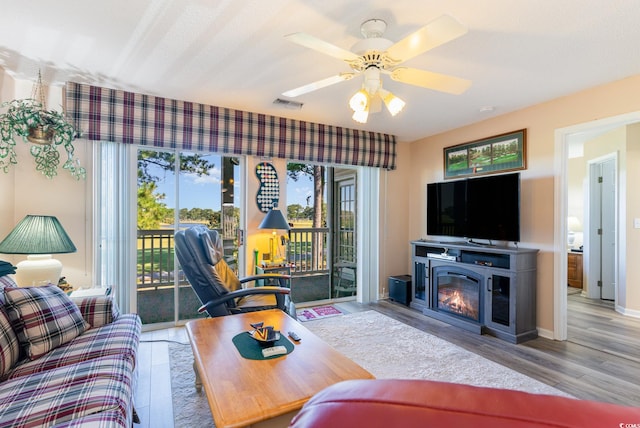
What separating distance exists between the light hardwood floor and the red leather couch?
6.70 ft

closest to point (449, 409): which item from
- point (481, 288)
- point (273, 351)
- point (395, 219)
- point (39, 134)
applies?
point (273, 351)

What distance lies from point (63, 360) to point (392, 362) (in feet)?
7.48

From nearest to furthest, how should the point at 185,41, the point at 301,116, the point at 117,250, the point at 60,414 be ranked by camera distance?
the point at 60,414, the point at 185,41, the point at 117,250, the point at 301,116

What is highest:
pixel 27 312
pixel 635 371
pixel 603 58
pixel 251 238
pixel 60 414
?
pixel 603 58

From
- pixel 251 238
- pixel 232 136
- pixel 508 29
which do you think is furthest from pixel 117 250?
pixel 508 29

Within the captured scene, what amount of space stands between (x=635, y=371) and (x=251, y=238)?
3.76 meters

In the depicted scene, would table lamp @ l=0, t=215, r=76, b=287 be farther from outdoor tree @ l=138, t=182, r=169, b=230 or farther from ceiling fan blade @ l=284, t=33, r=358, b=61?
ceiling fan blade @ l=284, t=33, r=358, b=61

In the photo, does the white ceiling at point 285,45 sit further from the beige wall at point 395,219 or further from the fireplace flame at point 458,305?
the fireplace flame at point 458,305

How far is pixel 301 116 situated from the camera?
3.87 meters

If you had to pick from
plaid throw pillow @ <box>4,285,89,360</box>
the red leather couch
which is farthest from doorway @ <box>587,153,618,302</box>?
plaid throw pillow @ <box>4,285,89,360</box>

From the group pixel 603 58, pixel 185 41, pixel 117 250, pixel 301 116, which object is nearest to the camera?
pixel 185 41

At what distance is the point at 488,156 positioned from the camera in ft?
12.6

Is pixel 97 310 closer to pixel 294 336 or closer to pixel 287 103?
pixel 294 336

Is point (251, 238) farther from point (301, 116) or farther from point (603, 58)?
point (603, 58)
